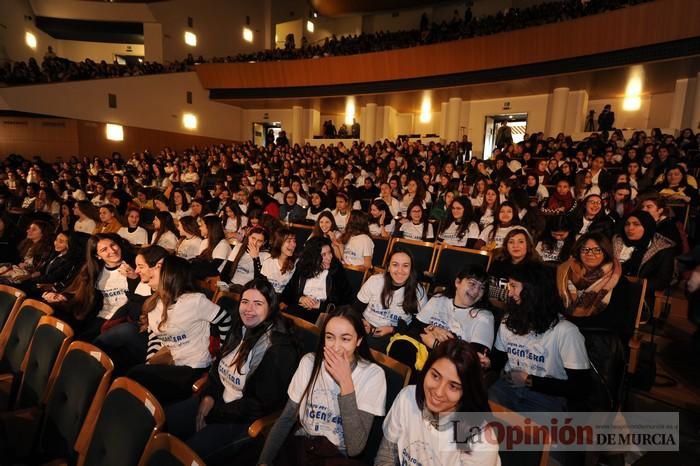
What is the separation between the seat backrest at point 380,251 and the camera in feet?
15.3

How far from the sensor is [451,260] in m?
3.88

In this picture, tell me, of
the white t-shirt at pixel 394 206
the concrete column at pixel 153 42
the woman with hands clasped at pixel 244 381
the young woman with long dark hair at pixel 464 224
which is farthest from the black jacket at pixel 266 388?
the concrete column at pixel 153 42

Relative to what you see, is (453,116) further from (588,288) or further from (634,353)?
(634,353)

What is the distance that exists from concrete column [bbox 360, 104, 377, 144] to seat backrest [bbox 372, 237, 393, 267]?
11705 millimetres

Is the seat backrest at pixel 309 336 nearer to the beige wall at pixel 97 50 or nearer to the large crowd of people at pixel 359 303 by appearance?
the large crowd of people at pixel 359 303

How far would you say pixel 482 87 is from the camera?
12.4 meters

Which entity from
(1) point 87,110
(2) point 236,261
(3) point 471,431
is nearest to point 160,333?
(2) point 236,261

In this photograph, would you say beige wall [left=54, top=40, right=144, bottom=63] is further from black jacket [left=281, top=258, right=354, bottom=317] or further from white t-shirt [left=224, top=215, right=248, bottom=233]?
black jacket [left=281, top=258, right=354, bottom=317]

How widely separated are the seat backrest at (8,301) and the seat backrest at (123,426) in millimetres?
1587

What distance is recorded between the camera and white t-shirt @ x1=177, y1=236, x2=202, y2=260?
4609 millimetres

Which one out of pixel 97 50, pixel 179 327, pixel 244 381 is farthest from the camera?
pixel 97 50

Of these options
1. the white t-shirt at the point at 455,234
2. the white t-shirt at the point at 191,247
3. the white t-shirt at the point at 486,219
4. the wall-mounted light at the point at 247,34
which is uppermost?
the wall-mounted light at the point at 247,34

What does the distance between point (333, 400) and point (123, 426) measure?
2.85ft

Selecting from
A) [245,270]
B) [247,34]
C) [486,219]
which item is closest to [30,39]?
[247,34]
